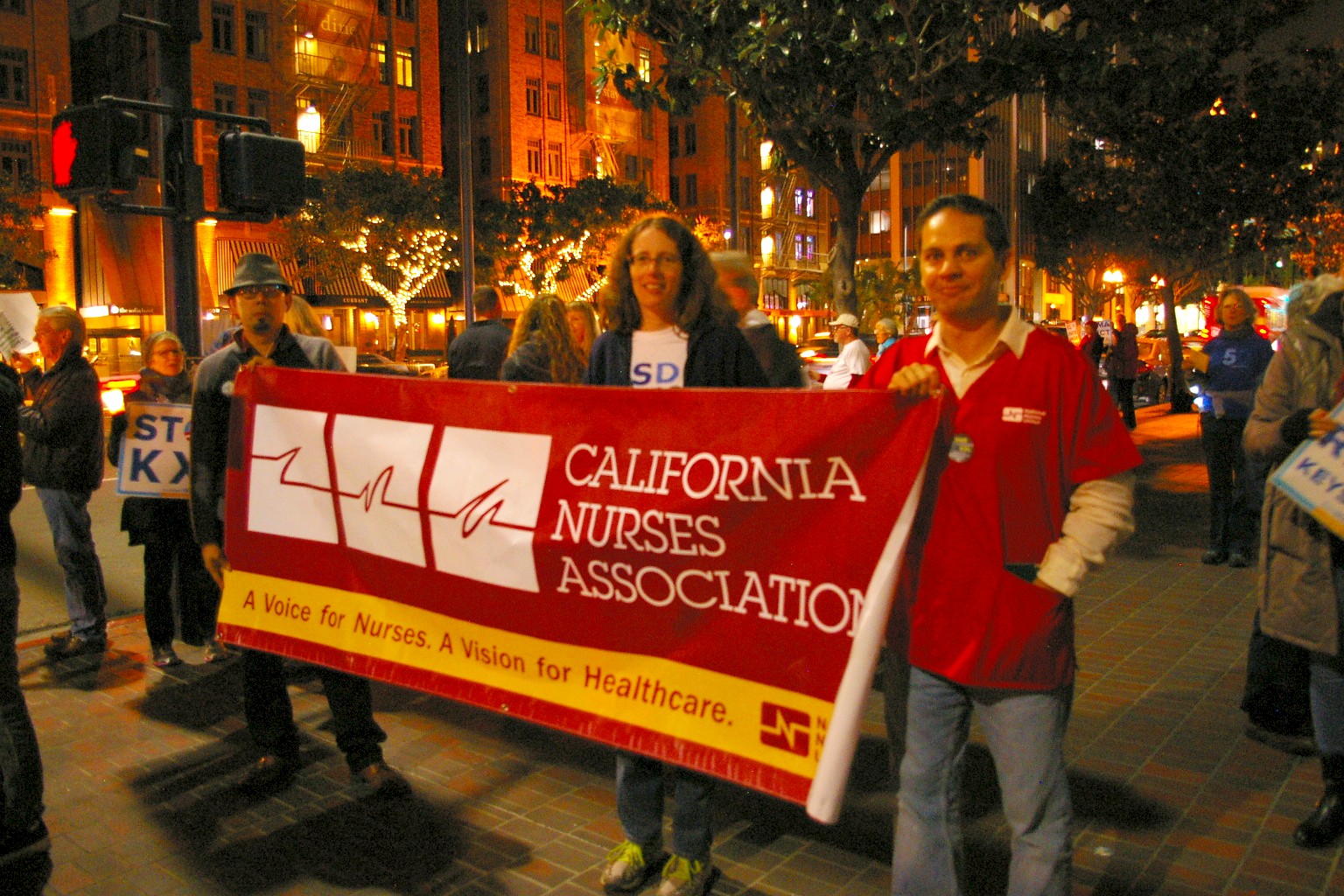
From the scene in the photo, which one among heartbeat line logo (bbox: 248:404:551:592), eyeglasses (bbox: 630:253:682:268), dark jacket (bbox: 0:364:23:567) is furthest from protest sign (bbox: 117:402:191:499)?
eyeglasses (bbox: 630:253:682:268)

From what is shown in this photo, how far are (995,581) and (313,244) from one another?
4212 centimetres

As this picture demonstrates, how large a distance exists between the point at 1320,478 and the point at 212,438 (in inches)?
159

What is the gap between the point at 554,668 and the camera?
136 inches

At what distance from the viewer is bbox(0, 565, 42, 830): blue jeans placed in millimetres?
3691

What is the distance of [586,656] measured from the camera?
337cm

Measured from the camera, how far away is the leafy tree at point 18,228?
3600 cm

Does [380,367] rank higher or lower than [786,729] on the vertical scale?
higher

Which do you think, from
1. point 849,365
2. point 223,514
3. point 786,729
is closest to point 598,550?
point 786,729

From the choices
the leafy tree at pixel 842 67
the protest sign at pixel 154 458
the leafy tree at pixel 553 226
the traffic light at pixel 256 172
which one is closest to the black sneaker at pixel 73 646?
the protest sign at pixel 154 458

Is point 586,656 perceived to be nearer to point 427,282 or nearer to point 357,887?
point 357,887

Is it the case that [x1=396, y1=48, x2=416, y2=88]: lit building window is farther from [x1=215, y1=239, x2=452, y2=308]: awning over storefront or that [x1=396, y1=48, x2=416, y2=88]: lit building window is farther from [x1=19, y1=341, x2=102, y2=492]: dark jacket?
[x1=19, y1=341, x2=102, y2=492]: dark jacket


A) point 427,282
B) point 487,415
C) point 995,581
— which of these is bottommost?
point 995,581

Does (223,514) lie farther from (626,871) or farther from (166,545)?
(626,871)

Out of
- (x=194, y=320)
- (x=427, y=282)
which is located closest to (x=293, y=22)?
(x=427, y=282)
